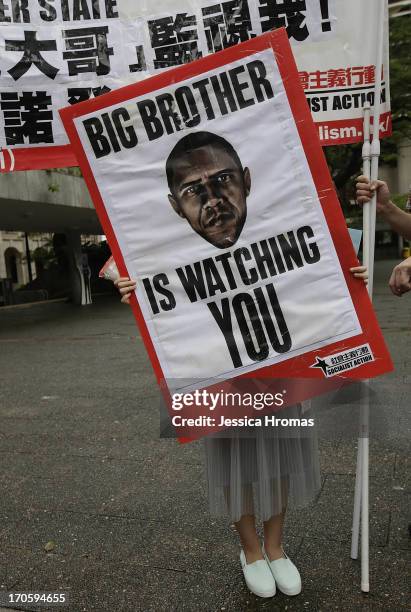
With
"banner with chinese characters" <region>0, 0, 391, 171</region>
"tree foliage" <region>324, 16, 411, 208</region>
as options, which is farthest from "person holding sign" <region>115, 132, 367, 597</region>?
"tree foliage" <region>324, 16, 411, 208</region>

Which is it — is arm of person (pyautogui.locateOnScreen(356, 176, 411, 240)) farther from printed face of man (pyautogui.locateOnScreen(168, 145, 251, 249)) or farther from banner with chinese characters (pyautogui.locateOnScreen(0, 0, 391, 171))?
printed face of man (pyautogui.locateOnScreen(168, 145, 251, 249))

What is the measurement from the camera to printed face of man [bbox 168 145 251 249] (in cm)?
198

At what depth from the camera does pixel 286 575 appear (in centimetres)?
228

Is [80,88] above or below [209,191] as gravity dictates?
above

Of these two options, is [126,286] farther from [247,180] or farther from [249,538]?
[249,538]

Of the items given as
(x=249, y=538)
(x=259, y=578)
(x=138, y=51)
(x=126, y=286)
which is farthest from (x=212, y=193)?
(x=259, y=578)

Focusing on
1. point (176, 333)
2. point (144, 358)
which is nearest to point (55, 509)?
point (176, 333)

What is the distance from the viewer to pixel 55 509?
3115 mm

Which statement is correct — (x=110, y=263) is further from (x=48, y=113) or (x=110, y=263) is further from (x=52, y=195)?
(x=52, y=195)

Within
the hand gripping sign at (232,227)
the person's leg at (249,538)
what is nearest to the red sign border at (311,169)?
the hand gripping sign at (232,227)

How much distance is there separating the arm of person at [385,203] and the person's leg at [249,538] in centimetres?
144

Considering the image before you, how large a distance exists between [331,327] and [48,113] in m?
1.69

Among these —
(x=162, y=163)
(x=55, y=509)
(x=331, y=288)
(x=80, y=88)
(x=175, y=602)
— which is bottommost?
(x=55, y=509)

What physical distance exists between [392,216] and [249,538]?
1.56 m
